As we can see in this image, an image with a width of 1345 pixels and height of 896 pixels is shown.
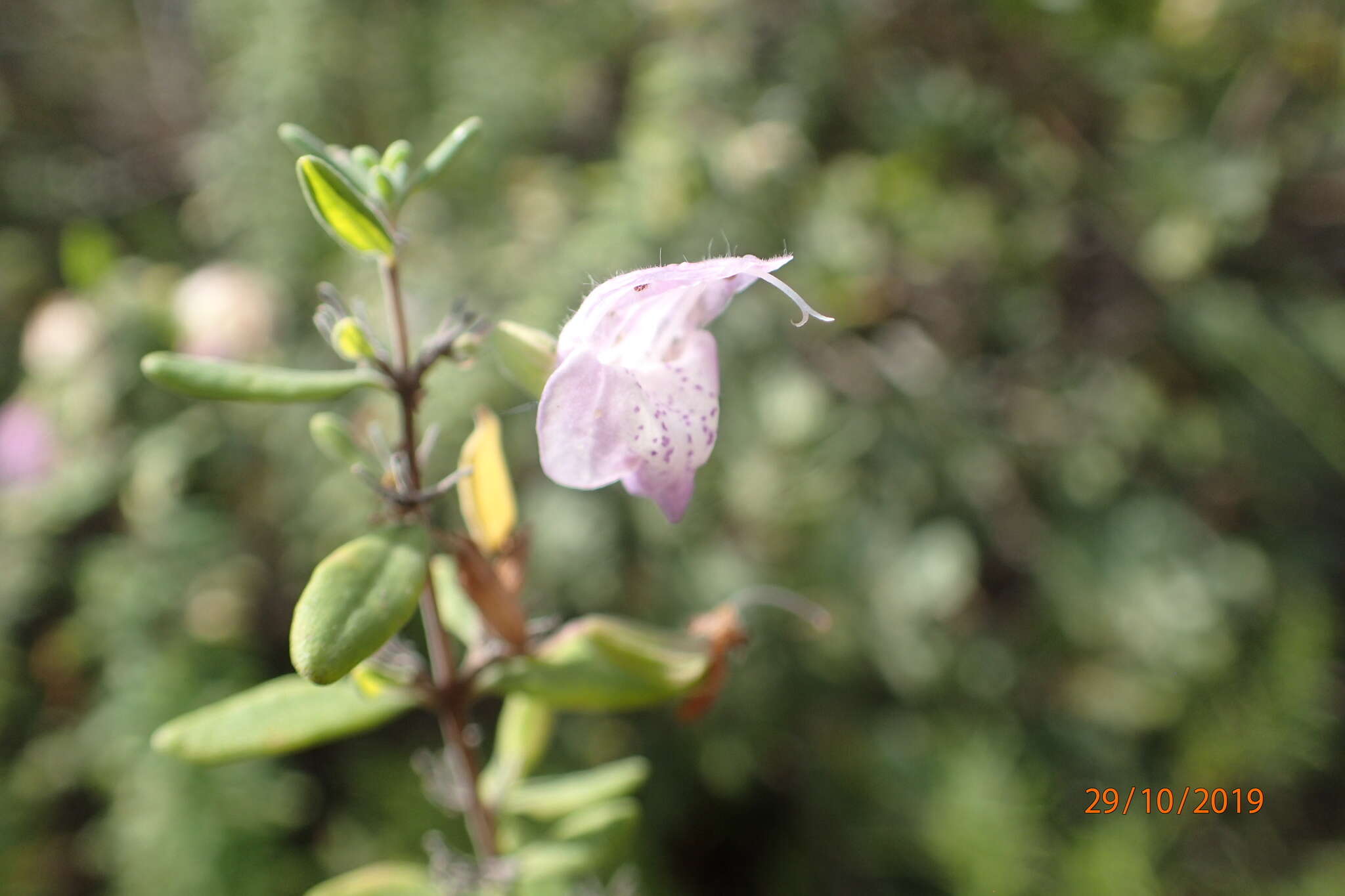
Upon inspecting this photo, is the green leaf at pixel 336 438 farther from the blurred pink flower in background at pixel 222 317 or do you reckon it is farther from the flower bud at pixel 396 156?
the blurred pink flower in background at pixel 222 317

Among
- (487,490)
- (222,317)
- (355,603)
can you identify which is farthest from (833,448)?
(355,603)

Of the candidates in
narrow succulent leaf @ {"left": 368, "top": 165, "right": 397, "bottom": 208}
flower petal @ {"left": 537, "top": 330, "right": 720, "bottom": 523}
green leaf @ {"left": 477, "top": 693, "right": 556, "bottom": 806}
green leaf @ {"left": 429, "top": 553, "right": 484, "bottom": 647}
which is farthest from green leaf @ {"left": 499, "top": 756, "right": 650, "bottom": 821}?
narrow succulent leaf @ {"left": 368, "top": 165, "right": 397, "bottom": 208}

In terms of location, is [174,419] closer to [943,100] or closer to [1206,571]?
[943,100]

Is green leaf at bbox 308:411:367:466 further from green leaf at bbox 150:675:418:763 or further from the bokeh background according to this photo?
the bokeh background

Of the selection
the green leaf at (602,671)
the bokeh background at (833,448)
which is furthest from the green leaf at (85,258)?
the green leaf at (602,671)

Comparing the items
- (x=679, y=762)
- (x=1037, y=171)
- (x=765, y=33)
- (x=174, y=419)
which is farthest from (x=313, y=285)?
(x=1037, y=171)

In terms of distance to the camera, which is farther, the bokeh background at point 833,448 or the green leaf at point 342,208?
the bokeh background at point 833,448
